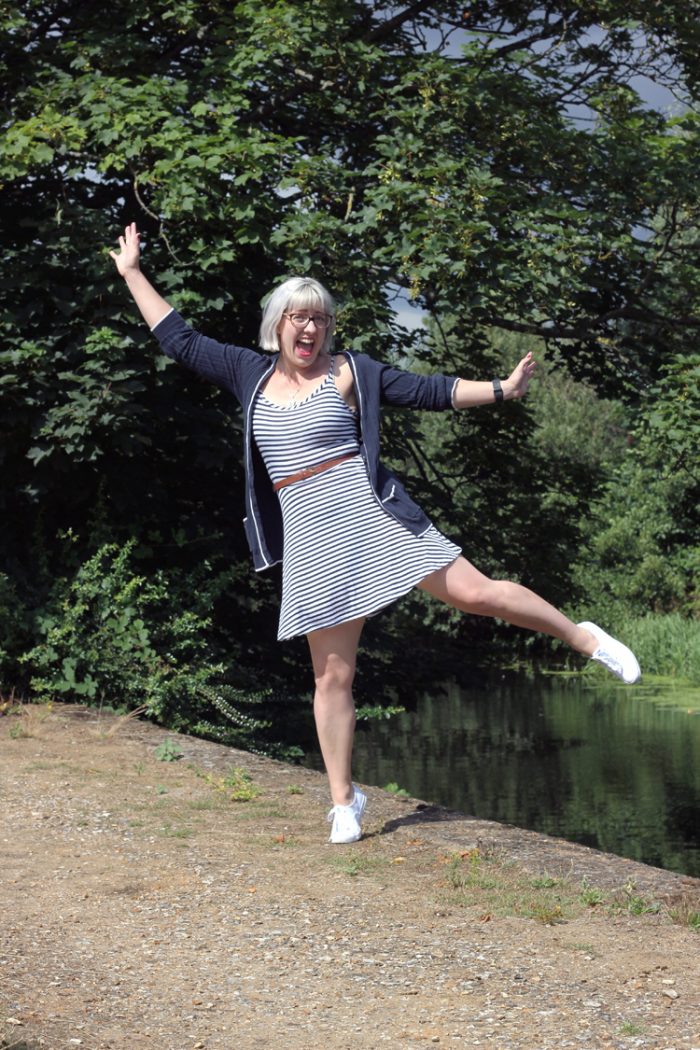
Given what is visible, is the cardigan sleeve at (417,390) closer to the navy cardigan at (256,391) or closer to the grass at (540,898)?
the navy cardigan at (256,391)

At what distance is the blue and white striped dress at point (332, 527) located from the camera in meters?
4.83

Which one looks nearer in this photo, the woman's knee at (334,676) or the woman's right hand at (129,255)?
the woman's knee at (334,676)

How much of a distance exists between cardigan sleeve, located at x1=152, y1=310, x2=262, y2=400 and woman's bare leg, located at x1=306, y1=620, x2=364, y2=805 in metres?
1.00

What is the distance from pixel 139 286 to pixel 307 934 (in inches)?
102

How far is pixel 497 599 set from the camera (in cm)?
477

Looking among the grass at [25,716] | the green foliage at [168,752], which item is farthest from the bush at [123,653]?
the green foliage at [168,752]

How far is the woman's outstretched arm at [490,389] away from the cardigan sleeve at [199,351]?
0.86 metres

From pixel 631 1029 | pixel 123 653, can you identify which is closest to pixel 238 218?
pixel 123 653

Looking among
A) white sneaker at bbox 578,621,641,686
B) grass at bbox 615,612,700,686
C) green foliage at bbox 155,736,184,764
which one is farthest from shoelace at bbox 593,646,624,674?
grass at bbox 615,612,700,686

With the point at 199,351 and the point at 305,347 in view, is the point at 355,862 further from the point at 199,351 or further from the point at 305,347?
the point at 199,351

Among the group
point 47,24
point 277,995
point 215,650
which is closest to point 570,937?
point 277,995

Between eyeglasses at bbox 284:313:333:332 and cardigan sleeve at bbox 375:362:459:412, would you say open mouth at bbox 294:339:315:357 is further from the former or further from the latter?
cardigan sleeve at bbox 375:362:459:412

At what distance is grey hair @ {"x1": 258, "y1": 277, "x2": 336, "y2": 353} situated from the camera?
4.82m

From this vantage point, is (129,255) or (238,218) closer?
(129,255)
